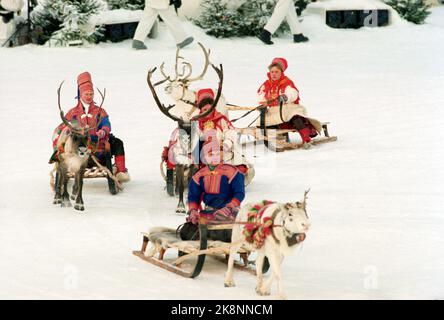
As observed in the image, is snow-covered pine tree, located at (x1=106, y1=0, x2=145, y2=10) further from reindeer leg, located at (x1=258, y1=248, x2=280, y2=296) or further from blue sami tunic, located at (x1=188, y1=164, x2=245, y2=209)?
reindeer leg, located at (x1=258, y1=248, x2=280, y2=296)

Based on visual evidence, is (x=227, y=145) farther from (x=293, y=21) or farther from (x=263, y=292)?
(x=293, y=21)

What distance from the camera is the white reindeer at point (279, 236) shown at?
936cm

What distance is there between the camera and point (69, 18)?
24.7 meters

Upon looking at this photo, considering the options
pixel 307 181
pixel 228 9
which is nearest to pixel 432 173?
pixel 307 181

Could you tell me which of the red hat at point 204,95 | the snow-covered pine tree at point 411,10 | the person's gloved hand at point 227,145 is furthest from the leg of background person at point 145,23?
the person's gloved hand at point 227,145

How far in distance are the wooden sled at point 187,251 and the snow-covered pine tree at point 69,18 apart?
14.1 meters

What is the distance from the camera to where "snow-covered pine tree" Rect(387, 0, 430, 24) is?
93.1ft

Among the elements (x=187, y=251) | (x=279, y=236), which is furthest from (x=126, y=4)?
(x=279, y=236)

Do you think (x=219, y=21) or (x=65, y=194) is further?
(x=219, y=21)

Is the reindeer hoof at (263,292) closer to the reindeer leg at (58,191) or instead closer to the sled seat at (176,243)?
the sled seat at (176,243)

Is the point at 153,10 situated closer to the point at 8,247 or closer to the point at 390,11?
the point at 390,11

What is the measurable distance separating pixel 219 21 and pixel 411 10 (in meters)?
4.63

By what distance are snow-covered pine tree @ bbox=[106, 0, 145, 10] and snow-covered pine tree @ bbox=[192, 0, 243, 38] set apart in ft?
3.80

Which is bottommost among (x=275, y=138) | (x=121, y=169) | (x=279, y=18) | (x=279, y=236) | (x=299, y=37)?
(x=299, y=37)
